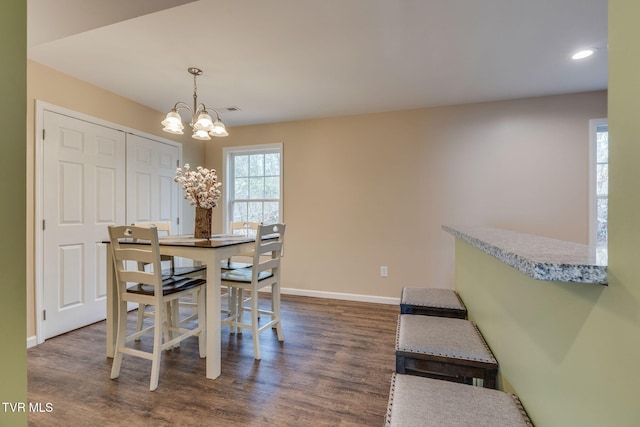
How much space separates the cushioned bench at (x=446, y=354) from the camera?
109cm

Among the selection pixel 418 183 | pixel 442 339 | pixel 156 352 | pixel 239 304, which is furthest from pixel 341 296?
pixel 442 339

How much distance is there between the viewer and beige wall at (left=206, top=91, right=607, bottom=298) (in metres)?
3.08

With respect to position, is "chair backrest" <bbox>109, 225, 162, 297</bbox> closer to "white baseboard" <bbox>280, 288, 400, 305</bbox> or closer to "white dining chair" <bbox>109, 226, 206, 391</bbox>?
"white dining chair" <bbox>109, 226, 206, 391</bbox>

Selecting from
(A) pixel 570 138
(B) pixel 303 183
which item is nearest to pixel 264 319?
(B) pixel 303 183

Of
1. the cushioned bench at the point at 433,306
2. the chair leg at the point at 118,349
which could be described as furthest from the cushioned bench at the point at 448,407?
the chair leg at the point at 118,349

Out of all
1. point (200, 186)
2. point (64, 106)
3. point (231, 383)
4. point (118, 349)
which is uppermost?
point (64, 106)

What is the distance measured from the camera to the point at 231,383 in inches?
73.5

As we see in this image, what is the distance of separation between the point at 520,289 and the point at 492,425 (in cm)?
44

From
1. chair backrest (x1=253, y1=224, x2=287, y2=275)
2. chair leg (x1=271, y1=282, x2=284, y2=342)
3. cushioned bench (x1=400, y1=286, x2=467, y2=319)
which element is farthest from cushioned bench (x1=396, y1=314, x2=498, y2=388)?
chair leg (x1=271, y1=282, x2=284, y2=342)

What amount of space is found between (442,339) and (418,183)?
2520 mm

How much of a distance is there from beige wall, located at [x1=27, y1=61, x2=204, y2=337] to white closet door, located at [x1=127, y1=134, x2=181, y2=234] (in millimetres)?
202

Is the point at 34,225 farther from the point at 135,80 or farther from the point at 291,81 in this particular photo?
the point at 291,81

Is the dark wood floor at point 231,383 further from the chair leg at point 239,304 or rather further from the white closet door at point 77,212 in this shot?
the white closet door at point 77,212

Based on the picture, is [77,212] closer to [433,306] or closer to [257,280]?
[257,280]
